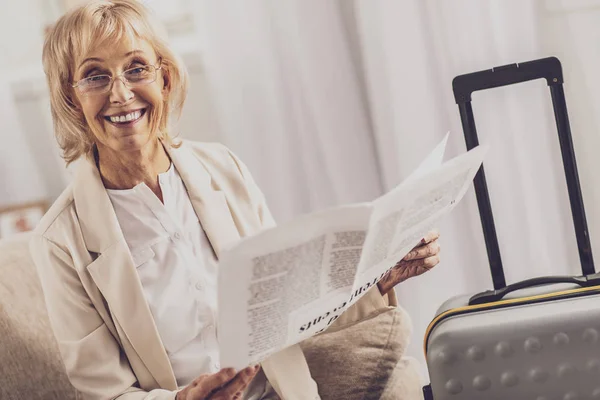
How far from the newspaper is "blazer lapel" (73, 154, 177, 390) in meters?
0.31

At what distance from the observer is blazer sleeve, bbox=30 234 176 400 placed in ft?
3.77

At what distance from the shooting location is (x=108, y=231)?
1213 mm

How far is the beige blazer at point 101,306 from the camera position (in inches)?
45.5

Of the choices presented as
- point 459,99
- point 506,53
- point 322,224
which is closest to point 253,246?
point 322,224

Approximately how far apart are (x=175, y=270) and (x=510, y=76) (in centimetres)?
57

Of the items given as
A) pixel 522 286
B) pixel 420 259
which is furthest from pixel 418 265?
pixel 522 286

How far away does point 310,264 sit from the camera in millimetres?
866

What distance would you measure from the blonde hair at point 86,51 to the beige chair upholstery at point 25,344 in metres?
0.26

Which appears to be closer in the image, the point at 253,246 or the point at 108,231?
the point at 253,246

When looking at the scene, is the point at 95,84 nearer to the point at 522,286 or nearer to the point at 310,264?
the point at 310,264

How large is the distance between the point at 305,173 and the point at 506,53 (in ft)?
1.94

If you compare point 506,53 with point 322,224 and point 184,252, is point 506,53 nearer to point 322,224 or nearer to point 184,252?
point 184,252

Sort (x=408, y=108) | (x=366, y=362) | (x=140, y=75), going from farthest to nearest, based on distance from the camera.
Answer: (x=408, y=108) → (x=366, y=362) → (x=140, y=75)

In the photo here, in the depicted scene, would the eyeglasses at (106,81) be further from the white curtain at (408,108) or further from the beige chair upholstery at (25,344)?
the white curtain at (408,108)
